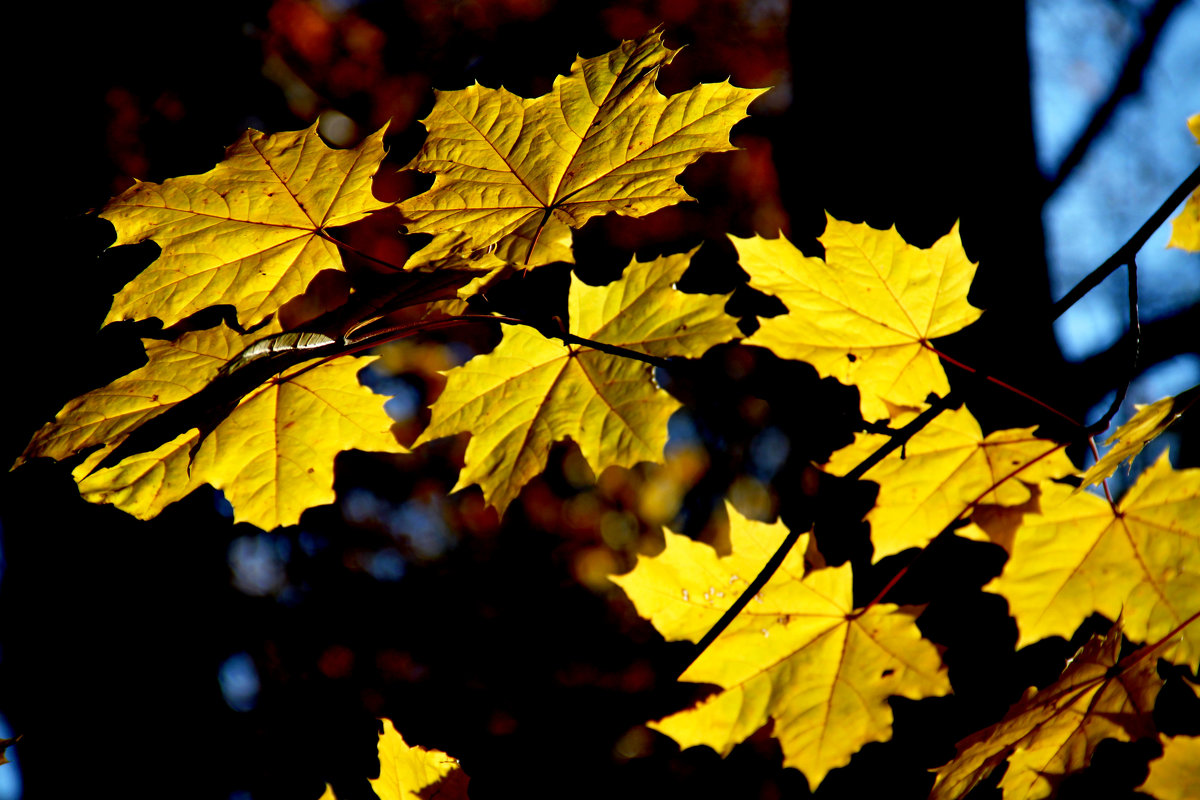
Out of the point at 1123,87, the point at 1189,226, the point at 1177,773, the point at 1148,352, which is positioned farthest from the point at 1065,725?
the point at 1123,87

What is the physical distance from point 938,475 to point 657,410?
22.6 inches

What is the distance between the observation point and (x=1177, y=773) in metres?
1.04

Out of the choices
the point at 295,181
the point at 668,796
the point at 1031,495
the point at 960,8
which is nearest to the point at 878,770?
the point at 1031,495

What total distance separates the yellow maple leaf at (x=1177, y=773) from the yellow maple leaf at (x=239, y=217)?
148cm

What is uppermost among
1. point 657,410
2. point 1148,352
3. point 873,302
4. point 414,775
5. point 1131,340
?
point 1131,340

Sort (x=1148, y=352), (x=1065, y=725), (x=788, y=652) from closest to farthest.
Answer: (x=1065, y=725) < (x=788, y=652) < (x=1148, y=352)

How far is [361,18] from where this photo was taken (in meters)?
7.02

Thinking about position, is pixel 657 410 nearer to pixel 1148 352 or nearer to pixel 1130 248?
pixel 1130 248

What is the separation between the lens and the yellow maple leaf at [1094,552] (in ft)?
4.23

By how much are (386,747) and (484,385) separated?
68cm

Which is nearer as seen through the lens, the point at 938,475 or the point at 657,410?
the point at 657,410

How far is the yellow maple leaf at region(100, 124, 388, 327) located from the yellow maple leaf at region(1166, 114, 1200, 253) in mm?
1340

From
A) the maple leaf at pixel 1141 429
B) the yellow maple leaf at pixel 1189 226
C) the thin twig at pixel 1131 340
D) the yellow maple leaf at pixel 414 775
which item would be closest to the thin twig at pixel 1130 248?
the thin twig at pixel 1131 340

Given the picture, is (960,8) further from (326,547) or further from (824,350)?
(326,547)
